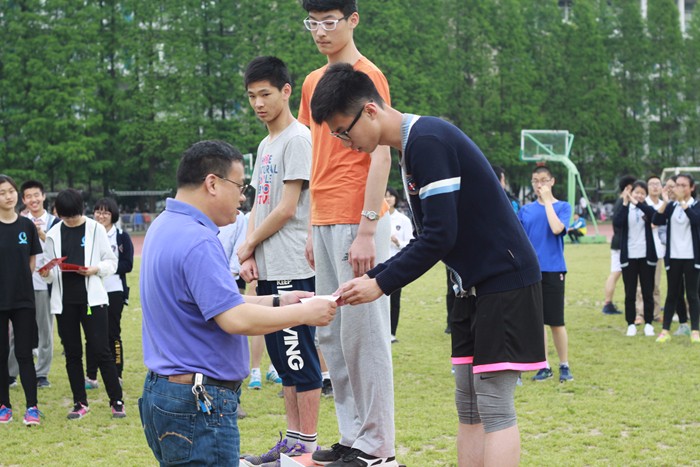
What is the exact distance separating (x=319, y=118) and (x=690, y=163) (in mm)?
56297

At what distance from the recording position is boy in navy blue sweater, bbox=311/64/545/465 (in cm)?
407

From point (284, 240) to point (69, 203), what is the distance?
3357 millimetres

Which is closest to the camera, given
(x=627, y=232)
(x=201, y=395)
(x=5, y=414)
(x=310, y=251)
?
(x=201, y=395)

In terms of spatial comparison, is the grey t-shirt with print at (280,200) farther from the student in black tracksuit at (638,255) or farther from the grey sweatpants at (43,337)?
the student in black tracksuit at (638,255)

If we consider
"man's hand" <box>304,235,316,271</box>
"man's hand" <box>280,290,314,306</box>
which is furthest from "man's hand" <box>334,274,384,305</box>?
"man's hand" <box>304,235,316,271</box>

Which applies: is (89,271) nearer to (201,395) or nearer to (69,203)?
(69,203)

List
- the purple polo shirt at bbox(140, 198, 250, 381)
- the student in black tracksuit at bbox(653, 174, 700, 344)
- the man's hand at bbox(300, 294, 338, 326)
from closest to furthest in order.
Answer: the purple polo shirt at bbox(140, 198, 250, 381) → the man's hand at bbox(300, 294, 338, 326) → the student in black tracksuit at bbox(653, 174, 700, 344)

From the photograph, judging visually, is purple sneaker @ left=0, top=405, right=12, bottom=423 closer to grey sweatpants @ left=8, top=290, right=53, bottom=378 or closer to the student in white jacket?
the student in white jacket

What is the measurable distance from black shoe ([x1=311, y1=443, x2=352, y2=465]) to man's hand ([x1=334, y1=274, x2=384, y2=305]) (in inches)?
49.1

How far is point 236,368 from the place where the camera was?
3816mm

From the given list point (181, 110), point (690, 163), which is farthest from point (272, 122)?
point (690, 163)

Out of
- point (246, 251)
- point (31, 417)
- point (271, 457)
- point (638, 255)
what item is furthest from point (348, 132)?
point (638, 255)

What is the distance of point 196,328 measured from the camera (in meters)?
3.70

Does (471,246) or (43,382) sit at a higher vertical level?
(471,246)
